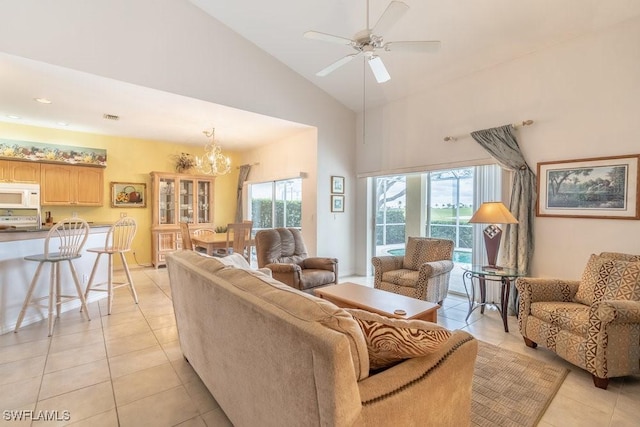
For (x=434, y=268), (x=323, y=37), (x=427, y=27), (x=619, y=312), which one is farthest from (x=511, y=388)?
(x=427, y=27)

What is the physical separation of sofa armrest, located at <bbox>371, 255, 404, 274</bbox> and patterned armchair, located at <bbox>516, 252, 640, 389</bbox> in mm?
1487

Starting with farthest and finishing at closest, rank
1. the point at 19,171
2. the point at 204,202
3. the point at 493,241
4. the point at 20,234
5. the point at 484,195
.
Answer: the point at 204,202 < the point at 19,171 < the point at 484,195 < the point at 493,241 < the point at 20,234

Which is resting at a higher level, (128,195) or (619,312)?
(128,195)

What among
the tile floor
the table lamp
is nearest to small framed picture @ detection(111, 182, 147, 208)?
the tile floor

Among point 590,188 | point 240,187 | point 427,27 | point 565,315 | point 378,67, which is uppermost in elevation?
point 427,27

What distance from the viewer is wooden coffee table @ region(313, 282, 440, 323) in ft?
7.85

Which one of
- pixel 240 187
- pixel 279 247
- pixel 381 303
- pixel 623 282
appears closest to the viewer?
pixel 623 282

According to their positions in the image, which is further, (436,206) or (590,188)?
(436,206)

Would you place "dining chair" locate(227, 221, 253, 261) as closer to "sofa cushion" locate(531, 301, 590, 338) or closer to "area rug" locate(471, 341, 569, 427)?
"area rug" locate(471, 341, 569, 427)

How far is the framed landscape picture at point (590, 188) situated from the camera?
294 cm

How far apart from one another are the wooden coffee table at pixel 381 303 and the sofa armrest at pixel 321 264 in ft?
2.55

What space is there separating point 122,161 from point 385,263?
5.32 m

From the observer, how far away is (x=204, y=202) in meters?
6.61

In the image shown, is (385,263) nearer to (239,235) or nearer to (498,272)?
(498,272)
